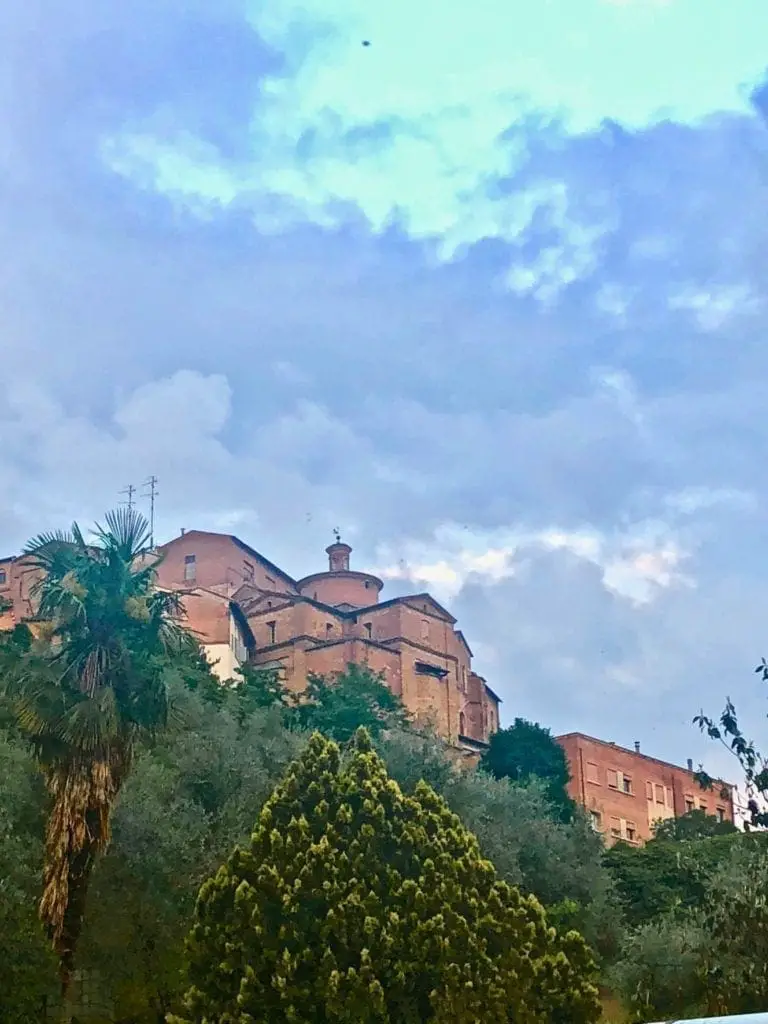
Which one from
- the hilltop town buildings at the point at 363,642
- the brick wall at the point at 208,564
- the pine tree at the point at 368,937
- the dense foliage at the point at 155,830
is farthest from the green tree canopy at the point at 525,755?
the pine tree at the point at 368,937

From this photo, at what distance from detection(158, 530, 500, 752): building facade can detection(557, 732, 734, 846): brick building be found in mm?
5442

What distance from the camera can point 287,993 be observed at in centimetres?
1894

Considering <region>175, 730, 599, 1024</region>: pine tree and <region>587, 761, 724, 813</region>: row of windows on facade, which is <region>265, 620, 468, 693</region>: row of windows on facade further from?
<region>175, 730, 599, 1024</region>: pine tree

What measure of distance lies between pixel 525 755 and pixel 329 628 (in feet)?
43.2

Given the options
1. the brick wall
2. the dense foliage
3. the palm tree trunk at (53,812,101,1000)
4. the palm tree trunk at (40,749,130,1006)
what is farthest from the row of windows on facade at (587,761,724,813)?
the palm tree trunk at (40,749,130,1006)

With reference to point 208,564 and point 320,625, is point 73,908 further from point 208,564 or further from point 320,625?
point 208,564

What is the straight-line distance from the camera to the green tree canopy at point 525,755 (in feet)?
191

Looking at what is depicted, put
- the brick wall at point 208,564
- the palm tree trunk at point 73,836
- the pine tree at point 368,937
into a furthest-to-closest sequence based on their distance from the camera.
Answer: the brick wall at point 208,564 < the palm tree trunk at point 73,836 < the pine tree at point 368,937

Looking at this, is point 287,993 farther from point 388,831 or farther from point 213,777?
point 213,777

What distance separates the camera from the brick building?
65.8m

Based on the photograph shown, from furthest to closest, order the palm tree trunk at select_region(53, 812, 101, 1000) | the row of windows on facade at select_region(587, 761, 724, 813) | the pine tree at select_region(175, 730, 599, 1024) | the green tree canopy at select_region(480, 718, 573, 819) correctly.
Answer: the row of windows on facade at select_region(587, 761, 724, 813)
the green tree canopy at select_region(480, 718, 573, 819)
the palm tree trunk at select_region(53, 812, 101, 1000)
the pine tree at select_region(175, 730, 599, 1024)

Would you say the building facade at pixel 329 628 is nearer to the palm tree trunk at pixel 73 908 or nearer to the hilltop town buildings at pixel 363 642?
the hilltop town buildings at pixel 363 642

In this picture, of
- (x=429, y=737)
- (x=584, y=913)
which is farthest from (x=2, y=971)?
(x=429, y=737)

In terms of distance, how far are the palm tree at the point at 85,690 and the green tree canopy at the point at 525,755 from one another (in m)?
38.3
